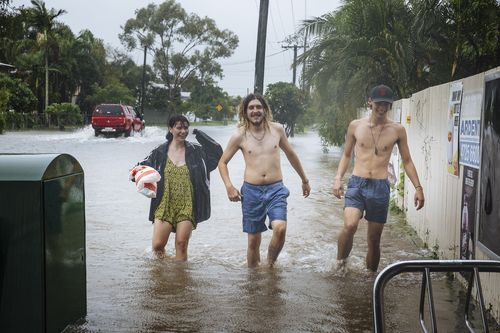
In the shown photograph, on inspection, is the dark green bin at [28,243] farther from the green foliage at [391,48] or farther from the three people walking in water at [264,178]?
the green foliage at [391,48]

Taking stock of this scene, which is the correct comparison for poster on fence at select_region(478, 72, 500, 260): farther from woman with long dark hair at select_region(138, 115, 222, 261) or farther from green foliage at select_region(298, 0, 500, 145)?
green foliage at select_region(298, 0, 500, 145)

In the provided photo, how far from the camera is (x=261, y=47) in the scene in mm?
18062

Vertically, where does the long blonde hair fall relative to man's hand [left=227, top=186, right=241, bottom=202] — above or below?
above

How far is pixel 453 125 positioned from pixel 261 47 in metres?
11.2

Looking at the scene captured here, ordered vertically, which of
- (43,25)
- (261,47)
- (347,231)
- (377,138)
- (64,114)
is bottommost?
(64,114)

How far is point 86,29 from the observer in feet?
203

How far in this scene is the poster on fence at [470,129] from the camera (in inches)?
237

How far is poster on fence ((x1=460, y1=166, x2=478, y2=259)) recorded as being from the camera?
239 inches

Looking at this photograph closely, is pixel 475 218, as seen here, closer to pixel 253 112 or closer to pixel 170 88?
pixel 253 112

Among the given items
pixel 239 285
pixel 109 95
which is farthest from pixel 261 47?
pixel 109 95

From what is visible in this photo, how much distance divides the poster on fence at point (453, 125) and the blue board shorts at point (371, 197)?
0.67 metres

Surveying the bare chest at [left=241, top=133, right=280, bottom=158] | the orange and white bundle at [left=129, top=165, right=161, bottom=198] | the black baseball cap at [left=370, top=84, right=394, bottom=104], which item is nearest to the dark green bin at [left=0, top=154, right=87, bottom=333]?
the orange and white bundle at [left=129, top=165, right=161, bottom=198]

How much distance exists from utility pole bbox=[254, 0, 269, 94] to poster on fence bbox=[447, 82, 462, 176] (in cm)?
1093

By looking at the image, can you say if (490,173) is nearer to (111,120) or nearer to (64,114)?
(111,120)
